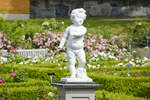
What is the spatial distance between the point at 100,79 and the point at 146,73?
154 centimetres

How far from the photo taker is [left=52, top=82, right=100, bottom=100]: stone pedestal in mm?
5922

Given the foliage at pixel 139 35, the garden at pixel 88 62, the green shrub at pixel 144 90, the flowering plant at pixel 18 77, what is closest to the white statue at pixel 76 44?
the garden at pixel 88 62

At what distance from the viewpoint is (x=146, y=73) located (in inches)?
391

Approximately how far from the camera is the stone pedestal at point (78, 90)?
592cm

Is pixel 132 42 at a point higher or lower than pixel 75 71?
lower

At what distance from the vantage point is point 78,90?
236 inches

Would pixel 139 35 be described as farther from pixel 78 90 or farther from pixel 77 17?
pixel 78 90

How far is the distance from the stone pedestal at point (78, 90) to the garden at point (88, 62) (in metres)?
0.42

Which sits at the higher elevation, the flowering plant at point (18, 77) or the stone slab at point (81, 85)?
the stone slab at point (81, 85)

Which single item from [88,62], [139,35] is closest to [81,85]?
[88,62]

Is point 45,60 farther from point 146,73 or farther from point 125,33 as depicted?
point 125,33

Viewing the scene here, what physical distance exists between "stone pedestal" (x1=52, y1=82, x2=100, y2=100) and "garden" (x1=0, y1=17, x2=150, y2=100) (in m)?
0.42

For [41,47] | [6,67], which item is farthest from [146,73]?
[41,47]

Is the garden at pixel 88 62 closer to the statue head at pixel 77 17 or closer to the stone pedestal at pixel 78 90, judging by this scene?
the stone pedestal at pixel 78 90
